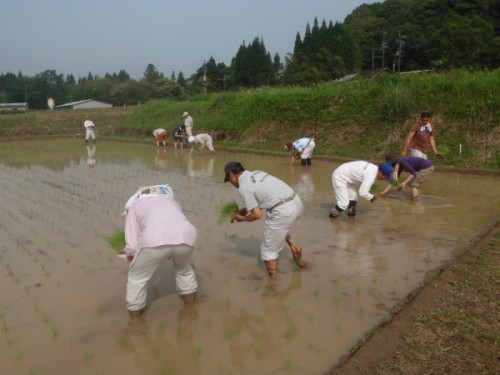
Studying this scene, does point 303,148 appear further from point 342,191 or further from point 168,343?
point 168,343

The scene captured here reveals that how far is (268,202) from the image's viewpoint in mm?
4379

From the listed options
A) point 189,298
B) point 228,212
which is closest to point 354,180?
point 228,212

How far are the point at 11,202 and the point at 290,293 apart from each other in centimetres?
662

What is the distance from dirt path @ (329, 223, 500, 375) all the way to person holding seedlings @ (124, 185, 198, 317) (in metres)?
1.46

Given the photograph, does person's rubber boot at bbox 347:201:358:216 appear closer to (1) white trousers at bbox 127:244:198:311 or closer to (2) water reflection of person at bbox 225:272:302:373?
(2) water reflection of person at bbox 225:272:302:373

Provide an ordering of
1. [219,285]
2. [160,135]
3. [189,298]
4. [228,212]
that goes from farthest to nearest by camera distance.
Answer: [160,135], [228,212], [219,285], [189,298]

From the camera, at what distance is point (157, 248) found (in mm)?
3400

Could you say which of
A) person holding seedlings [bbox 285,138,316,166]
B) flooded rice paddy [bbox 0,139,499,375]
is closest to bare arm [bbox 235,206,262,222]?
flooded rice paddy [bbox 0,139,499,375]

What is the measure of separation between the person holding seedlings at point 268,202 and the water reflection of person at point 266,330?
1.48 ft

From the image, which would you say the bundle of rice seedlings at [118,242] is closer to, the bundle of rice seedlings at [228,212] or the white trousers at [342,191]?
the bundle of rice seedlings at [228,212]

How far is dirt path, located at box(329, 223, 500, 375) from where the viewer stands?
2.92 m

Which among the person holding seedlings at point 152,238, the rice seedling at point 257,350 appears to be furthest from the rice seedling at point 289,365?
the person holding seedlings at point 152,238

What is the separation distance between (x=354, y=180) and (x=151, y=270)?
3851 mm

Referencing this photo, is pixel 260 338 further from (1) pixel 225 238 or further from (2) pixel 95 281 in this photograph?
(1) pixel 225 238
